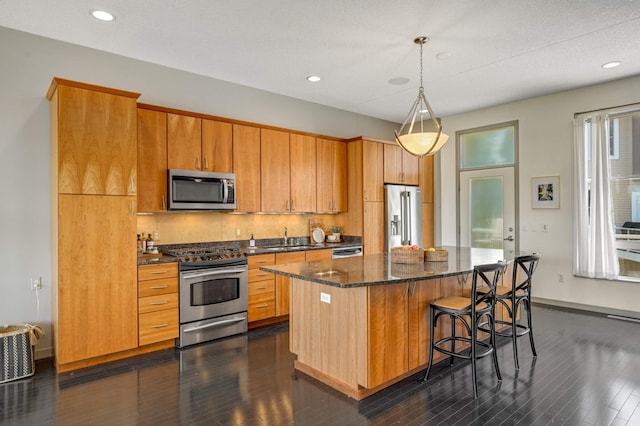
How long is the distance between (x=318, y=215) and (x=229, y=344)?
2533 mm

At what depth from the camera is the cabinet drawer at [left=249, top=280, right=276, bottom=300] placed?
4.30 meters

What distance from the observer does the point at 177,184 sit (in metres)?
3.98

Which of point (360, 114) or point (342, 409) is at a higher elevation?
point (360, 114)

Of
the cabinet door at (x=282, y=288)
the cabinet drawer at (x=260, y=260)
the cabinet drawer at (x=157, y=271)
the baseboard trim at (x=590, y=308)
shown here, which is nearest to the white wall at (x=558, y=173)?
the baseboard trim at (x=590, y=308)

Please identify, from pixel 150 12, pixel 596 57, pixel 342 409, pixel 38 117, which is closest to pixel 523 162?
pixel 596 57

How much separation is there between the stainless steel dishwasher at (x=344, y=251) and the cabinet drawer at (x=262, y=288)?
103cm

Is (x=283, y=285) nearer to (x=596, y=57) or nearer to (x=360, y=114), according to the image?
(x=360, y=114)

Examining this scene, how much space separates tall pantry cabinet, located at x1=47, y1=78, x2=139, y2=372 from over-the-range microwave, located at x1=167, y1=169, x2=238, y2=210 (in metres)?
0.50

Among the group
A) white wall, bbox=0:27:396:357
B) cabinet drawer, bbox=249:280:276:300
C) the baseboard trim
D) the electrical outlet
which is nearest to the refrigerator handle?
the baseboard trim

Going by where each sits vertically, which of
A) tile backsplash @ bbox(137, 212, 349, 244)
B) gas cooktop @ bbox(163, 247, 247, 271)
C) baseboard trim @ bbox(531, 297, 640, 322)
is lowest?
baseboard trim @ bbox(531, 297, 640, 322)

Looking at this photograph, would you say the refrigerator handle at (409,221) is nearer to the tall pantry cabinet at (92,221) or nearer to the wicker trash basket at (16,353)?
the tall pantry cabinet at (92,221)

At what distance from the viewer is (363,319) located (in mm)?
2584

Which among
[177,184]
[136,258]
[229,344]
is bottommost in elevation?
[229,344]

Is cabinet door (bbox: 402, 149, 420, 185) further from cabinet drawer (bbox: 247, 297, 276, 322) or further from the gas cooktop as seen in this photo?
the gas cooktop
